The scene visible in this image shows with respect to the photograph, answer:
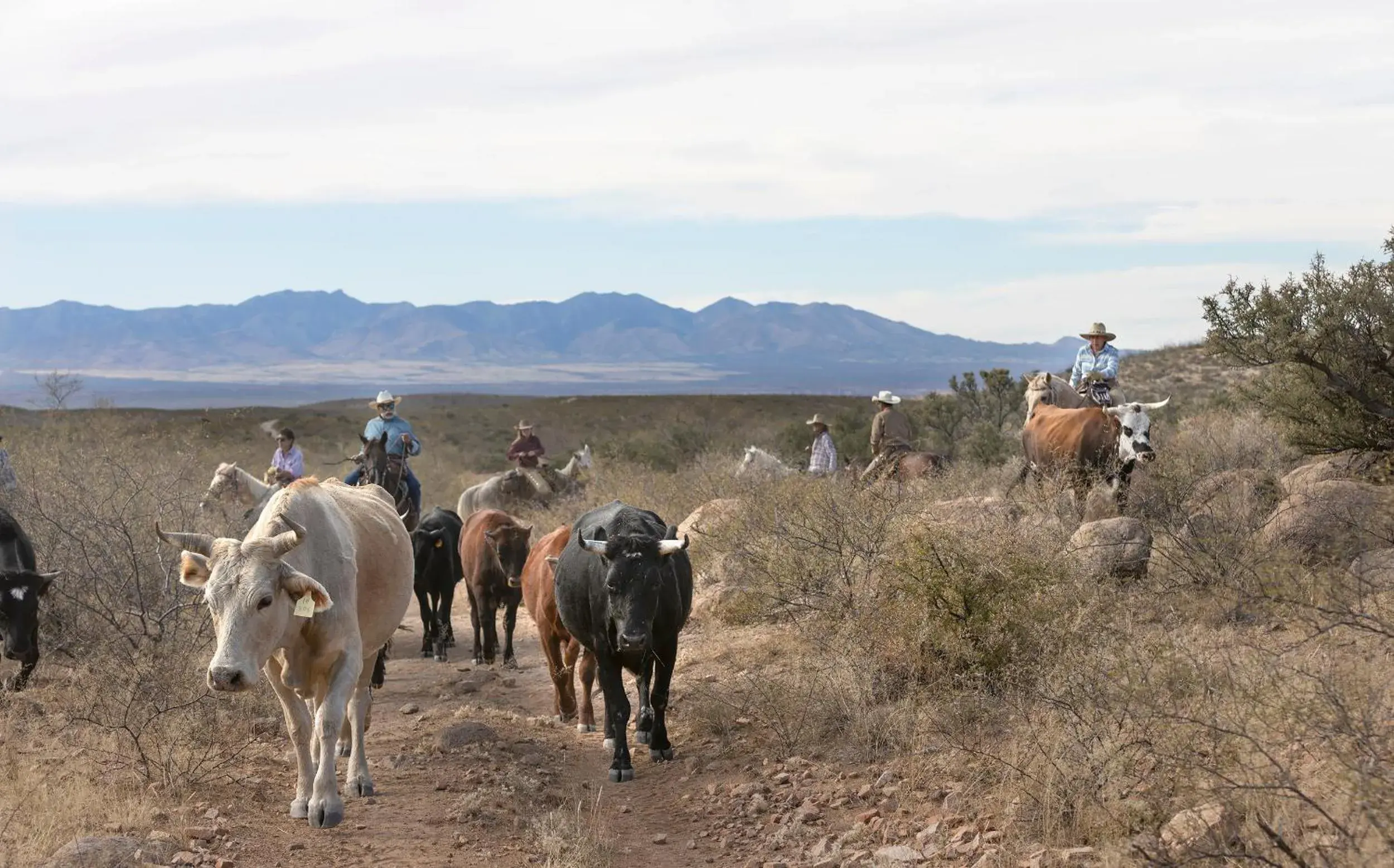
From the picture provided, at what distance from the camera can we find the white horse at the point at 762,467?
21.2 metres

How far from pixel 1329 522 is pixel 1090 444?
4054mm

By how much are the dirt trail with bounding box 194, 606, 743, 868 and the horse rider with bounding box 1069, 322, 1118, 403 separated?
8.29 m

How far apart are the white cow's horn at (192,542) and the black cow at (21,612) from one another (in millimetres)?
4296

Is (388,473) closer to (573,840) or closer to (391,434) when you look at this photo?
(391,434)

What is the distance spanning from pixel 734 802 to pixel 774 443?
31513 mm

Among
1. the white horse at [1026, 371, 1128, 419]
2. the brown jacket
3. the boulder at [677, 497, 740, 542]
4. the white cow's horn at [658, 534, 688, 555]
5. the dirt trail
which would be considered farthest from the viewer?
the brown jacket

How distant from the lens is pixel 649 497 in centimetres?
2167

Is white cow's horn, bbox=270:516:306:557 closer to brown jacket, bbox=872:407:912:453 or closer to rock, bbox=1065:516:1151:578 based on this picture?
rock, bbox=1065:516:1151:578

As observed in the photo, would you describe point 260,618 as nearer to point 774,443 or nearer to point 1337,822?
point 1337,822

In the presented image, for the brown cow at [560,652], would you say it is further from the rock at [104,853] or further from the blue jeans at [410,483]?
the blue jeans at [410,483]

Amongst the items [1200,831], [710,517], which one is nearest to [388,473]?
[710,517]

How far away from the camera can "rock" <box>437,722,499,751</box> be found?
9.63 metres

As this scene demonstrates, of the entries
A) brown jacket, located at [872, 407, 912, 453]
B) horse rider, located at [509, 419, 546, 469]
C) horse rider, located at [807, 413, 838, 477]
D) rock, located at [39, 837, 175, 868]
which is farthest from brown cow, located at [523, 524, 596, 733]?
horse rider, located at [509, 419, 546, 469]

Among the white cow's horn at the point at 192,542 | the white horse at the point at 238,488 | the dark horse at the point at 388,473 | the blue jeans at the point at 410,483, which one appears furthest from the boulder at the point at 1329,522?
the white horse at the point at 238,488
